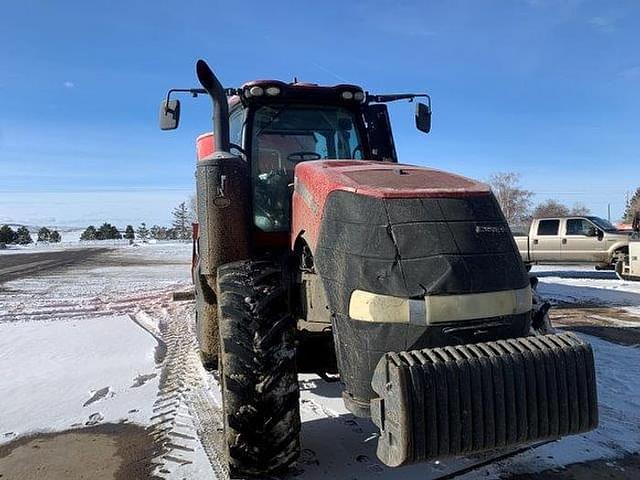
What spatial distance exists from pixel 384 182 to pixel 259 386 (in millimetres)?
1290

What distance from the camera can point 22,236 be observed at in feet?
195


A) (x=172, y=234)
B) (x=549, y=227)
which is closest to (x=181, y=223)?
(x=172, y=234)

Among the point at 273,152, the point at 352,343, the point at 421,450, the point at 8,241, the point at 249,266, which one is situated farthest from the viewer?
the point at 8,241

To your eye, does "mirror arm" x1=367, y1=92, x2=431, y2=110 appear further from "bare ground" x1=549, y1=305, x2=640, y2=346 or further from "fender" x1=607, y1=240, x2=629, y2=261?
"fender" x1=607, y1=240, x2=629, y2=261

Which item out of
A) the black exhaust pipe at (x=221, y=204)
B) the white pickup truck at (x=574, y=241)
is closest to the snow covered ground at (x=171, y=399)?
the black exhaust pipe at (x=221, y=204)

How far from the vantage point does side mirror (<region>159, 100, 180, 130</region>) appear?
469cm

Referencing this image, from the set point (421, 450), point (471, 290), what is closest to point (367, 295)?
point (471, 290)

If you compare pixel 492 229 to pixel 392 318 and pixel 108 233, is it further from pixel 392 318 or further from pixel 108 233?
pixel 108 233

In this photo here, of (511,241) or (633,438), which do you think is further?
(633,438)

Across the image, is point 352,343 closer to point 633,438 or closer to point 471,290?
point 471,290

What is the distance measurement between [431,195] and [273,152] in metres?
1.97

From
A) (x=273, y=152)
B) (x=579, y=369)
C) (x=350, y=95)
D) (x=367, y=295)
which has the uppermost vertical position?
(x=350, y=95)

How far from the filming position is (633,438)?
4.00 metres

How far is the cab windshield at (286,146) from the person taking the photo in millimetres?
4246
